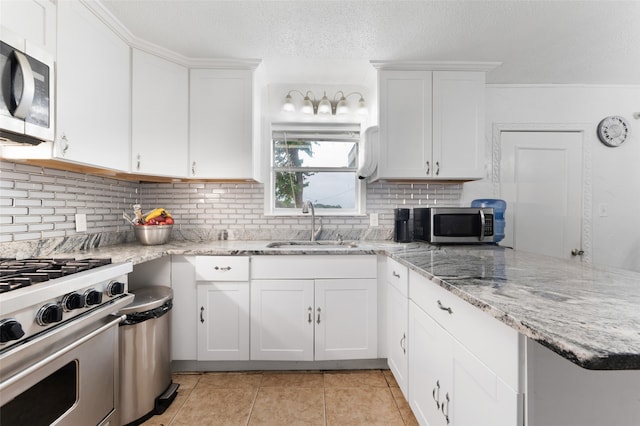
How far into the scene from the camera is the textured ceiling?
1.77 metres

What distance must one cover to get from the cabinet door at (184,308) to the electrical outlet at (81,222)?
62 cm

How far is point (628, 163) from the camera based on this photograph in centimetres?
286

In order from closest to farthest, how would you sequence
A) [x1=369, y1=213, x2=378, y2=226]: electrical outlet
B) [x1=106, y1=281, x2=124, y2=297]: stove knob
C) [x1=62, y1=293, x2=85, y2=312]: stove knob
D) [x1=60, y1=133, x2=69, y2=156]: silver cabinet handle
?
[x1=62, y1=293, x2=85, y2=312]: stove knob → [x1=106, y1=281, x2=124, y2=297]: stove knob → [x1=60, y1=133, x2=69, y2=156]: silver cabinet handle → [x1=369, y1=213, x2=378, y2=226]: electrical outlet

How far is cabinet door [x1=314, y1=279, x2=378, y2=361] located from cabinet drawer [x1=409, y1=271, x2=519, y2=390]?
0.72m

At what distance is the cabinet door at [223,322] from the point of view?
212cm

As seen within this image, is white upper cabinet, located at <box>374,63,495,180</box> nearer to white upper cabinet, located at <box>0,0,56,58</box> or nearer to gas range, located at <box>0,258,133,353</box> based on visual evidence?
gas range, located at <box>0,258,133,353</box>

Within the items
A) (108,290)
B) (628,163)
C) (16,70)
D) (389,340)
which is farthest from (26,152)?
(628,163)

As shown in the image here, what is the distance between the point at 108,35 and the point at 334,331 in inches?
97.3

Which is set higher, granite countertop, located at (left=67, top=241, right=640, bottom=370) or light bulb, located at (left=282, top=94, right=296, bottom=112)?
light bulb, located at (left=282, top=94, right=296, bottom=112)

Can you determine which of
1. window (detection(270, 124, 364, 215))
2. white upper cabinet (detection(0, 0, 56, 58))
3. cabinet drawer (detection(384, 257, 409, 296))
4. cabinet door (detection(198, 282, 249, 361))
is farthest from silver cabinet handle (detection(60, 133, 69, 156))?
cabinet drawer (detection(384, 257, 409, 296))

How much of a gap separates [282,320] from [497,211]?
2.03 m

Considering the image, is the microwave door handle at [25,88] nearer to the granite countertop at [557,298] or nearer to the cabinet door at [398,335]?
the granite countertop at [557,298]

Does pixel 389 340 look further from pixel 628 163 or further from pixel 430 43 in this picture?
pixel 628 163

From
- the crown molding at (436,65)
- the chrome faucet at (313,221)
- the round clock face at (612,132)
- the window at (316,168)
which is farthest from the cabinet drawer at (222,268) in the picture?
the round clock face at (612,132)
